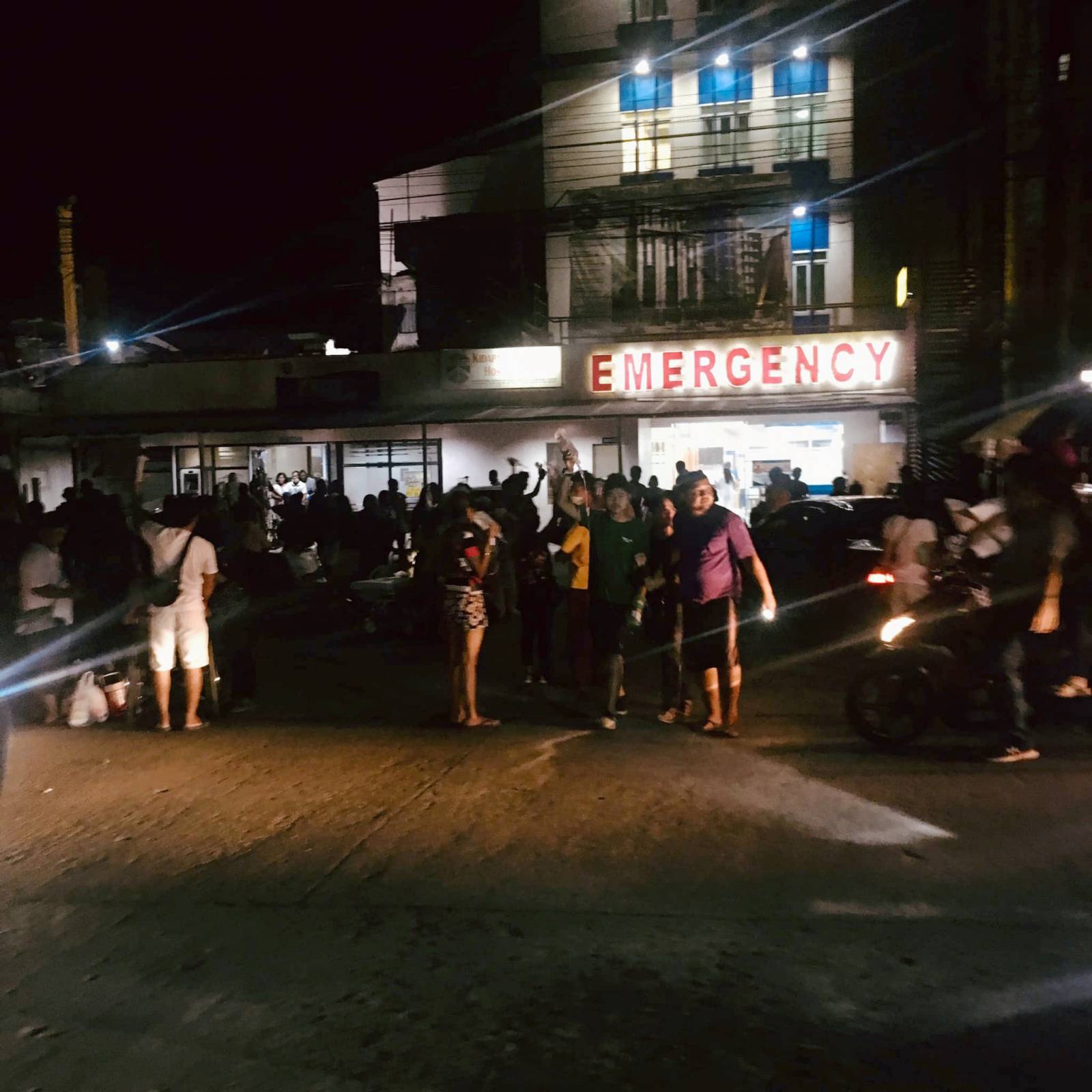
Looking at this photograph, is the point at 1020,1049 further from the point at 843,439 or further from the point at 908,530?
the point at 843,439

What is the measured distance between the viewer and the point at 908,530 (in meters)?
9.15

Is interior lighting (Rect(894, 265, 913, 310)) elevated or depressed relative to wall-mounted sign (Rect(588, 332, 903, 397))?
elevated

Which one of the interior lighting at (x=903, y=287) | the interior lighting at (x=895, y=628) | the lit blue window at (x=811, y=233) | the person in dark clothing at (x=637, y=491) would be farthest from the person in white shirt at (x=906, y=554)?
the lit blue window at (x=811, y=233)

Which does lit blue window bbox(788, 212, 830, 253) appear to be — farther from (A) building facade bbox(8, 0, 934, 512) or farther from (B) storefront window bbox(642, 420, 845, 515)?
(B) storefront window bbox(642, 420, 845, 515)

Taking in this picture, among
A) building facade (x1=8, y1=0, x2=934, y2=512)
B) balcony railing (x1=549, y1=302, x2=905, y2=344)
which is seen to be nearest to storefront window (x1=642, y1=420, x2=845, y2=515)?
building facade (x1=8, y1=0, x2=934, y2=512)

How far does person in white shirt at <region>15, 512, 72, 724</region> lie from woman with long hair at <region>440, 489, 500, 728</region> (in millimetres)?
3065

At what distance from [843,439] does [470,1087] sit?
19.8 m

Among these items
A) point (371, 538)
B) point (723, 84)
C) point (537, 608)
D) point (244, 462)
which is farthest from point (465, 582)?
point (244, 462)

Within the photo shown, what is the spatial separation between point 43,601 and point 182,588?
1.29 meters

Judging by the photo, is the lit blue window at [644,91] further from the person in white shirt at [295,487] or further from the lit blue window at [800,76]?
the person in white shirt at [295,487]

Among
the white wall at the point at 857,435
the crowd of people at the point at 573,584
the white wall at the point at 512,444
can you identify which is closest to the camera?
the crowd of people at the point at 573,584

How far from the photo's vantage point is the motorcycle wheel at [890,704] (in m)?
7.82

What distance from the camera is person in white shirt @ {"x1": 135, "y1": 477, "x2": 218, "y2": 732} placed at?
869 cm

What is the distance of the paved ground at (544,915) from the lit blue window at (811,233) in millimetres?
15987
